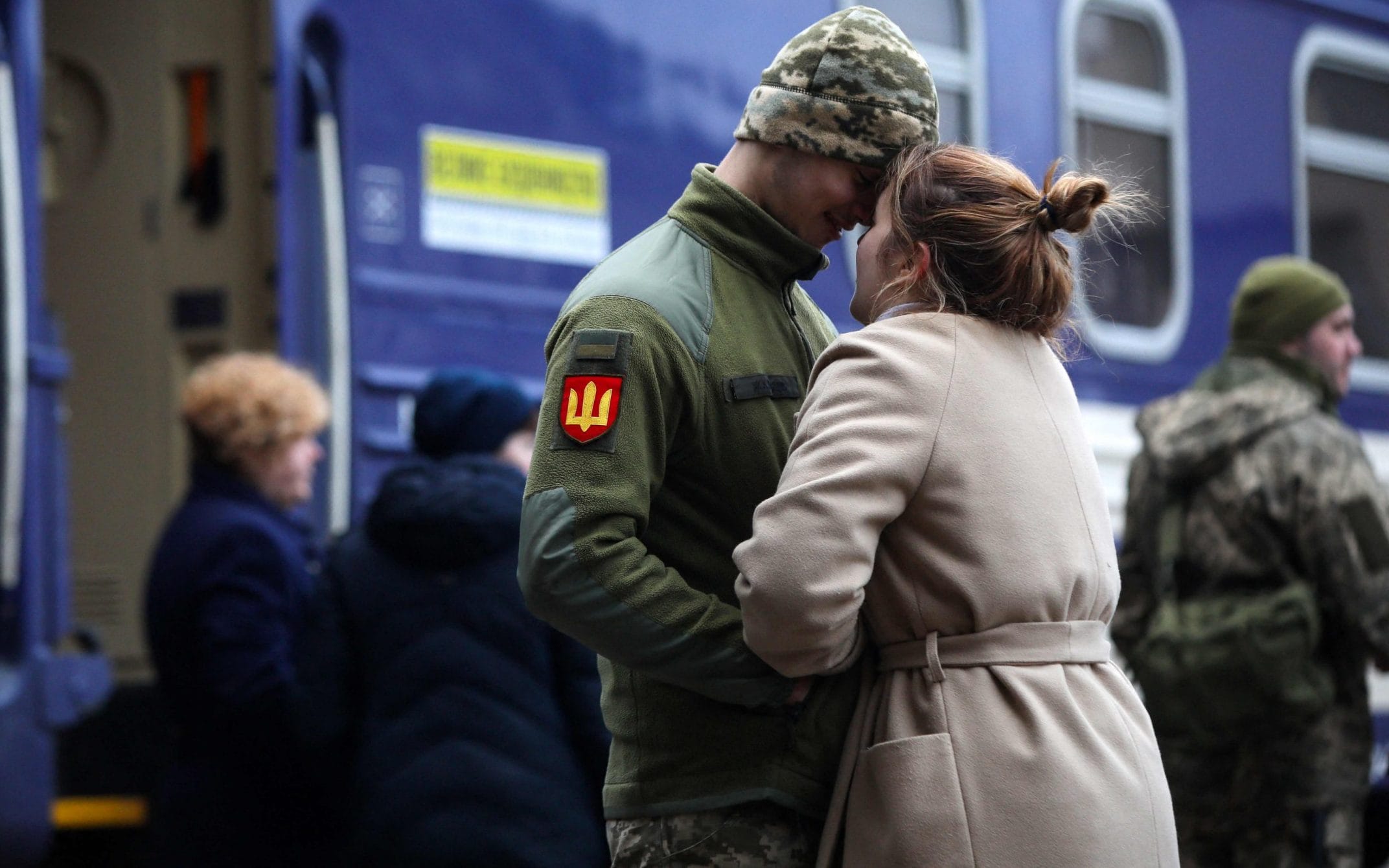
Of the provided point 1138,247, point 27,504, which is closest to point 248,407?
point 27,504

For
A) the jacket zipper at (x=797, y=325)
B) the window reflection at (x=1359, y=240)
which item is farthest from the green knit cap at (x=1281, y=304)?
the jacket zipper at (x=797, y=325)

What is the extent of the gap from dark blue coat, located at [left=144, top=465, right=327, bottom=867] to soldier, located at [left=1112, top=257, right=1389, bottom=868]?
1.90m

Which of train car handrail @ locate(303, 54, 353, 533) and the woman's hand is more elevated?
train car handrail @ locate(303, 54, 353, 533)

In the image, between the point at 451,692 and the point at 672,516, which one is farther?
the point at 451,692

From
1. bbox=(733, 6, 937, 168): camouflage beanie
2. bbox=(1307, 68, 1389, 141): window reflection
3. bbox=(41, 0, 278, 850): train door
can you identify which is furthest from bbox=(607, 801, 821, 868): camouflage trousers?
bbox=(1307, 68, 1389, 141): window reflection

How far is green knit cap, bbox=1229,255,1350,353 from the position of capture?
13.9 feet

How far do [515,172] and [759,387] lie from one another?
→ 7.11 ft

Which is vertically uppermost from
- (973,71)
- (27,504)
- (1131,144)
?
(973,71)

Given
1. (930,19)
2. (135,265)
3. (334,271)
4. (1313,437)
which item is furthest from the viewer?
(930,19)

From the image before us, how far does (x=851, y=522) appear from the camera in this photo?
1.87 metres

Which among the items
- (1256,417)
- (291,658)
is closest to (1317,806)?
(1256,417)

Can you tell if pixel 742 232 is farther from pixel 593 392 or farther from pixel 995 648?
pixel 995 648

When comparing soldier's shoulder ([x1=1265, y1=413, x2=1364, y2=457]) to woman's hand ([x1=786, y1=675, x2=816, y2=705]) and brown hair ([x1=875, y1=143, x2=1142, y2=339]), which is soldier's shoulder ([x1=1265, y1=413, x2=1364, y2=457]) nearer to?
brown hair ([x1=875, y1=143, x2=1142, y2=339])

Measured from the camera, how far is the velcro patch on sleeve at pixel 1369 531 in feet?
12.8
